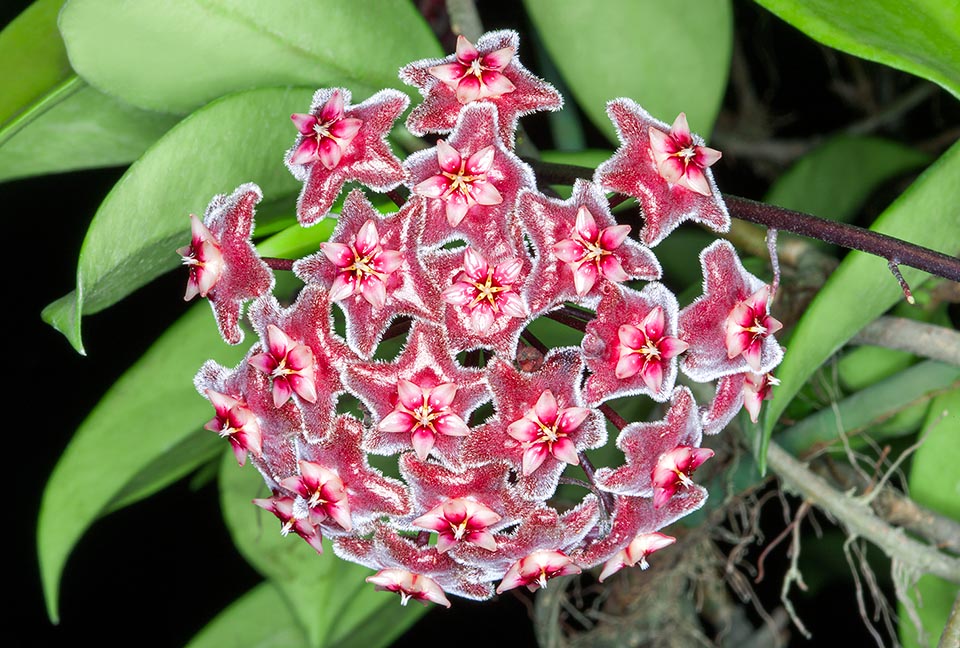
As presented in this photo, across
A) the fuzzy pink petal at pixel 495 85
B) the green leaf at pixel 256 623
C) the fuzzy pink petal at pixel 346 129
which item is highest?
the fuzzy pink petal at pixel 495 85

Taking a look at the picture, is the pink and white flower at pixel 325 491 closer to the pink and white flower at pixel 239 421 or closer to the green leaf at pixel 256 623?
the pink and white flower at pixel 239 421

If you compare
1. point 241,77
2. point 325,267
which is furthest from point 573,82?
point 325,267

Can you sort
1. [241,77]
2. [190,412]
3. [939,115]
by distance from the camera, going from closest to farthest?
[241,77] < [190,412] < [939,115]

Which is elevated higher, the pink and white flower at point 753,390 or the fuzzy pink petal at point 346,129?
the fuzzy pink petal at point 346,129

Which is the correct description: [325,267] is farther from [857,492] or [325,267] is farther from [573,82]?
[857,492]

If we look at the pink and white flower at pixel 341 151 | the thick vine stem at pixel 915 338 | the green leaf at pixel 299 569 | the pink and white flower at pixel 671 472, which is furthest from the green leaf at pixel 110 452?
the thick vine stem at pixel 915 338

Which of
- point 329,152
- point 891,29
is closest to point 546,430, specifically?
point 329,152

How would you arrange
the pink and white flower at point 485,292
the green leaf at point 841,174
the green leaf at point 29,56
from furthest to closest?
the green leaf at point 841,174 → the green leaf at point 29,56 → the pink and white flower at point 485,292
